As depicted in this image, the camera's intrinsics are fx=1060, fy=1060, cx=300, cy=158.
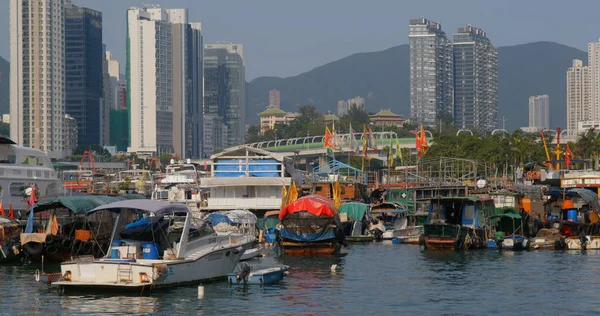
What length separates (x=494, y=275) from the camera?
42.3 m

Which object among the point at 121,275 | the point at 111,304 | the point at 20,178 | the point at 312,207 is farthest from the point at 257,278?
the point at 20,178

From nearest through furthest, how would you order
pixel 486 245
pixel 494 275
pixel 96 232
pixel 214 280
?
pixel 214 280 → pixel 494 275 → pixel 96 232 → pixel 486 245

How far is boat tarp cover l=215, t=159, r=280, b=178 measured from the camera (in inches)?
2621

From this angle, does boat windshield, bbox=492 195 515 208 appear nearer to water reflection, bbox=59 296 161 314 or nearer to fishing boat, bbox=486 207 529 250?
fishing boat, bbox=486 207 529 250

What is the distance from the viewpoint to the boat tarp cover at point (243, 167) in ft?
218

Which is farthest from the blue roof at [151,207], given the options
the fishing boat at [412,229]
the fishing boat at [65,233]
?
the fishing boat at [412,229]

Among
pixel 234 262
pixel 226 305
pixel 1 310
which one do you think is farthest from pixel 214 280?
pixel 1 310

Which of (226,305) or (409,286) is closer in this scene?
(226,305)

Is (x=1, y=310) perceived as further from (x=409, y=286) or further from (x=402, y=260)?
(x=402, y=260)

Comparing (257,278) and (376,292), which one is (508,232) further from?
(257,278)

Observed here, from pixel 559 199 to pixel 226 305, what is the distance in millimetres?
37679

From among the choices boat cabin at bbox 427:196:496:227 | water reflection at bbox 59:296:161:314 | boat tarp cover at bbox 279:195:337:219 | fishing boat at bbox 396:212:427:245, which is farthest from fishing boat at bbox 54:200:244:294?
fishing boat at bbox 396:212:427:245

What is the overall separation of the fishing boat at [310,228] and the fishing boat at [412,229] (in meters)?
10.9

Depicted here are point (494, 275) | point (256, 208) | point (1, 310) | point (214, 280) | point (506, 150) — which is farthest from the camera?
point (506, 150)
